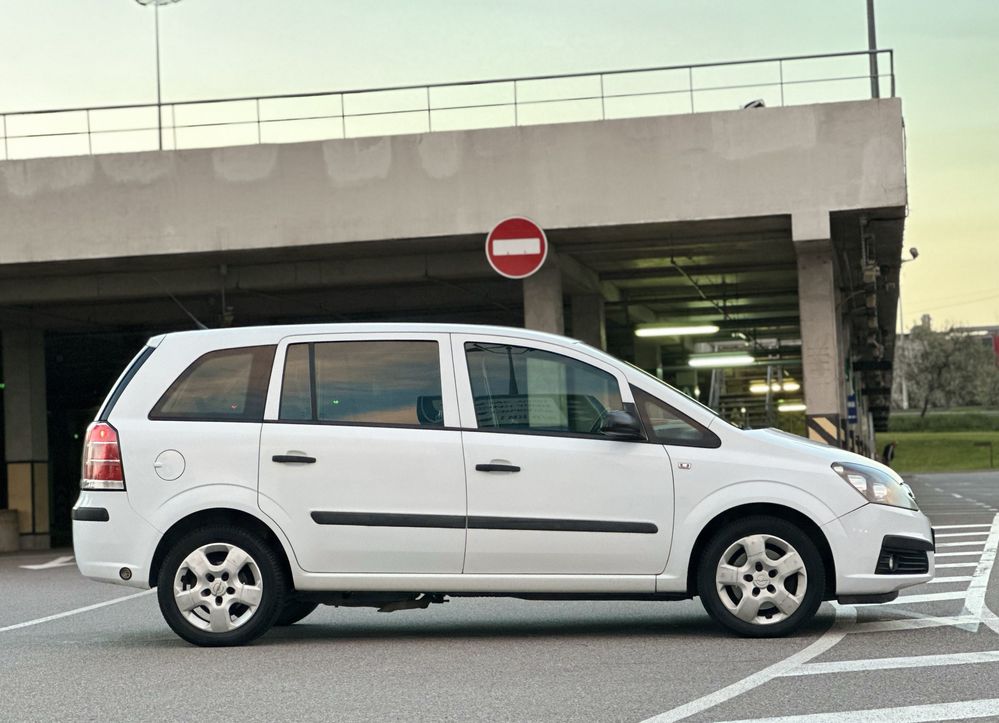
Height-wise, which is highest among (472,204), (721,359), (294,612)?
(472,204)

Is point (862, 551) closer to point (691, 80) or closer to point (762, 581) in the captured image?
point (762, 581)

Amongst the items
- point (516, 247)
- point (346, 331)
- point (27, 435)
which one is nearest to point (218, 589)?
point (346, 331)

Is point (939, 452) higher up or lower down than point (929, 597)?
lower down

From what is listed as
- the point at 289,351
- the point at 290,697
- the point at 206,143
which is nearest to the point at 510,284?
the point at 206,143

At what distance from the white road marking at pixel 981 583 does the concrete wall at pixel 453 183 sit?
14.9 ft

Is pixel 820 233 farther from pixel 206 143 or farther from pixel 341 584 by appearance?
pixel 341 584

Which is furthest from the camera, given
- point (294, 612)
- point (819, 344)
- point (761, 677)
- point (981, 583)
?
point (819, 344)

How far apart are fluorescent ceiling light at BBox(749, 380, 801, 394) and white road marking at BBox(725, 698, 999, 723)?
4257cm

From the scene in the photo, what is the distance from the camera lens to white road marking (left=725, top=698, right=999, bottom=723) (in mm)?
5879

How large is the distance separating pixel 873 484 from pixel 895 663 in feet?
4.80

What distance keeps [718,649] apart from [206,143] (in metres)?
14.0

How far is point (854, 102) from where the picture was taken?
60.7 feet

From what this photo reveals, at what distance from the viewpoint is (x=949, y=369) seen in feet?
372

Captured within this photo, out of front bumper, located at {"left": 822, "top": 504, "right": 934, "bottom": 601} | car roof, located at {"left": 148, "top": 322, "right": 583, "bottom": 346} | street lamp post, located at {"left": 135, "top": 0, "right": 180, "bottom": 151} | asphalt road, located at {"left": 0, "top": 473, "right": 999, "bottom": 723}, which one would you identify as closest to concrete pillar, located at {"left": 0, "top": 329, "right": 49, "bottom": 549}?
street lamp post, located at {"left": 135, "top": 0, "right": 180, "bottom": 151}
